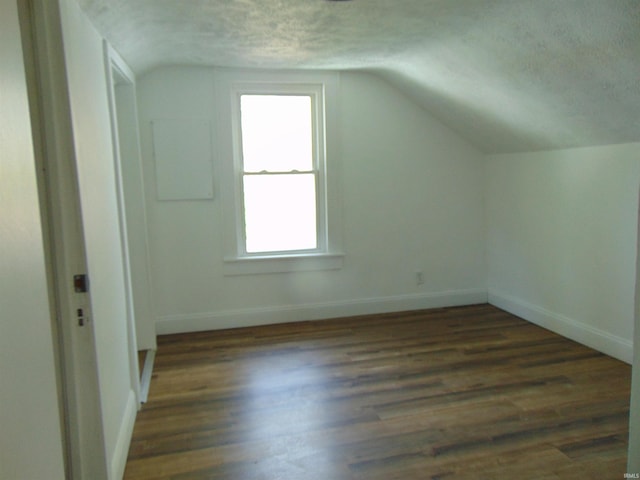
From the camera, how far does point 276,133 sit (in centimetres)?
419

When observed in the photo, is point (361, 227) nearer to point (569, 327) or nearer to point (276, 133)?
point (276, 133)

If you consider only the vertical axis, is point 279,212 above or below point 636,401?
above

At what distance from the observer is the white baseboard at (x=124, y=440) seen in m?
2.11

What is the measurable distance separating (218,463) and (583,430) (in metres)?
1.92

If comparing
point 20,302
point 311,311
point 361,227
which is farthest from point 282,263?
point 20,302

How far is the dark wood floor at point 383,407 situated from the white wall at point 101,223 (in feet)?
0.89

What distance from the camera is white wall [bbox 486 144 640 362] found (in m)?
3.24

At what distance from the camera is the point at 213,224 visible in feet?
13.4

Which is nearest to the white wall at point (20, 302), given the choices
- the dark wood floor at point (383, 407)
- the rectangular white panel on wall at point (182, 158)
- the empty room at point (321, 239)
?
the empty room at point (321, 239)

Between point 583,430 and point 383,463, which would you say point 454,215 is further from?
point 383,463

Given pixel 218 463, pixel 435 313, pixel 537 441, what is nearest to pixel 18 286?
pixel 218 463

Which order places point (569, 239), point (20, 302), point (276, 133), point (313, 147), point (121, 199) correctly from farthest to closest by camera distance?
point (313, 147), point (276, 133), point (569, 239), point (121, 199), point (20, 302)

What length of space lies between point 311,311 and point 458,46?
2581mm

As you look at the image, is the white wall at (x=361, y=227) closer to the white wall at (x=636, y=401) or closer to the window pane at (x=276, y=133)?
the window pane at (x=276, y=133)
